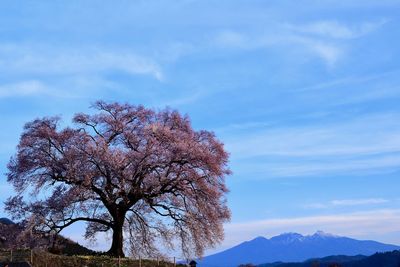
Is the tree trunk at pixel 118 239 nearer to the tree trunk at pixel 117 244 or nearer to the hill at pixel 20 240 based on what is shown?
the tree trunk at pixel 117 244

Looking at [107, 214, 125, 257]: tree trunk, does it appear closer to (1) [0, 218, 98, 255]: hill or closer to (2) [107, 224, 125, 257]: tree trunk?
(2) [107, 224, 125, 257]: tree trunk

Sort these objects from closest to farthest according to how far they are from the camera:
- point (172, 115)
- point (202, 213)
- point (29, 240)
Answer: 1. point (29, 240)
2. point (202, 213)
3. point (172, 115)

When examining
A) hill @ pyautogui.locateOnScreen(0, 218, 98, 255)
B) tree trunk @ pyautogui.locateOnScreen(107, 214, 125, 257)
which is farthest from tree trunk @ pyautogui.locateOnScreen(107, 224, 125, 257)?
hill @ pyautogui.locateOnScreen(0, 218, 98, 255)

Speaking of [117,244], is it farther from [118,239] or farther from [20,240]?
[20,240]

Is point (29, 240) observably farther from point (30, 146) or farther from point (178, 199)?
point (178, 199)

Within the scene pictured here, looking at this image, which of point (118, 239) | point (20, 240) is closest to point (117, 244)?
point (118, 239)

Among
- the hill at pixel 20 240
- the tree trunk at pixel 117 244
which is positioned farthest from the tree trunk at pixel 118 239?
the hill at pixel 20 240

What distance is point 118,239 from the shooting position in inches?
1889

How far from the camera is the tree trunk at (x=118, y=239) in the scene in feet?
155

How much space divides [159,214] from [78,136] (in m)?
9.42

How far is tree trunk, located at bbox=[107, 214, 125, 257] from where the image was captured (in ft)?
155

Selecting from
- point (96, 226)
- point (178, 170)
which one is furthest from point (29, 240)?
point (178, 170)

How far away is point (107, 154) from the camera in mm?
46250

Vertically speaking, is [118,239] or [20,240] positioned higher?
[118,239]
